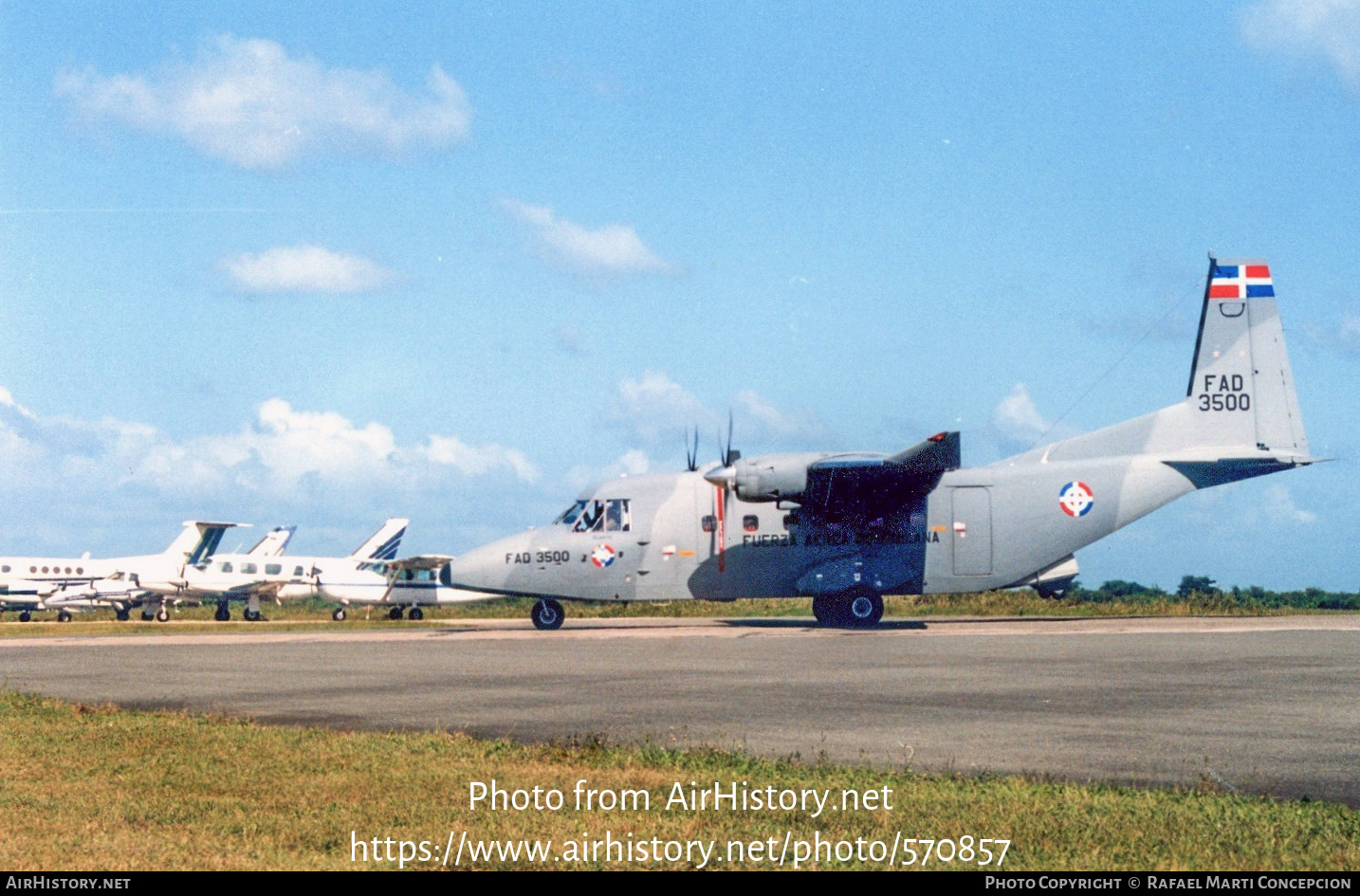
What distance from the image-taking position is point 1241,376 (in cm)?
3253

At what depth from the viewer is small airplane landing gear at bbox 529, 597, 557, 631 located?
33531 mm

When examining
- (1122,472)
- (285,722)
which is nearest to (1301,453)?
(1122,472)

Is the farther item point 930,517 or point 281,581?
point 281,581

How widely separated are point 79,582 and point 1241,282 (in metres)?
55.7

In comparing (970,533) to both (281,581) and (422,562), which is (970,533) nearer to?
(422,562)

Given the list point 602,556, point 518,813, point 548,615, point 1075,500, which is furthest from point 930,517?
point 518,813

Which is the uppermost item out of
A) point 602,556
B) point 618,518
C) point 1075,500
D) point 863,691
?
point 1075,500

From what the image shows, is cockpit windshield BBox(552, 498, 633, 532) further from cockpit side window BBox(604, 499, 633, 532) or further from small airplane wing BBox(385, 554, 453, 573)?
small airplane wing BBox(385, 554, 453, 573)

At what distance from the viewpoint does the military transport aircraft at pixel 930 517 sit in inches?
1247

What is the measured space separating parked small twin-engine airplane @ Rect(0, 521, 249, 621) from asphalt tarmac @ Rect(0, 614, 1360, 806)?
3707 cm

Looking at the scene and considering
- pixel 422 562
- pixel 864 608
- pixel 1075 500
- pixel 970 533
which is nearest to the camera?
pixel 864 608

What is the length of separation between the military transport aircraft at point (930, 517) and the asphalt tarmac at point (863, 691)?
3446 mm
